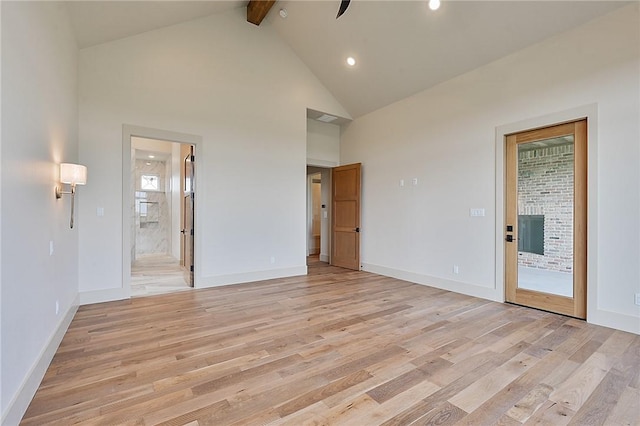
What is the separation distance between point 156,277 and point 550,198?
260 inches

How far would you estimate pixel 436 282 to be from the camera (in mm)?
5012

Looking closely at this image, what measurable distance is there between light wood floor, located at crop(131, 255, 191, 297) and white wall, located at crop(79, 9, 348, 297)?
21.8 inches

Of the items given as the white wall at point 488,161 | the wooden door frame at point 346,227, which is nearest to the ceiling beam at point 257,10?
the white wall at point 488,161

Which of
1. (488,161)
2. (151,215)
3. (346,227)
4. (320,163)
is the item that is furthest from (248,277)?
(151,215)

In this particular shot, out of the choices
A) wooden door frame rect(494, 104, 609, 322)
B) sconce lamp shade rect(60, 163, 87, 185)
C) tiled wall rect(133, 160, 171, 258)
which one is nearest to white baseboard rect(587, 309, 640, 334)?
wooden door frame rect(494, 104, 609, 322)

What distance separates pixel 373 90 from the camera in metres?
5.73

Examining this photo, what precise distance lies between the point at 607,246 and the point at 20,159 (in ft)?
17.1

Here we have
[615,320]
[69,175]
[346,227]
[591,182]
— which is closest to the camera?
[69,175]

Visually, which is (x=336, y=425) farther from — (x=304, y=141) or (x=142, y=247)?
(x=142, y=247)

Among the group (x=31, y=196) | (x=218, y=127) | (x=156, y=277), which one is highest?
(x=218, y=127)

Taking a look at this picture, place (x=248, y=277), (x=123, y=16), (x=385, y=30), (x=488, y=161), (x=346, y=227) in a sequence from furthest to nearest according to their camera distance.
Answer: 1. (x=346, y=227)
2. (x=248, y=277)
3. (x=385, y=30)
4. (x=488, y=161)
5. (x=123, y=16)

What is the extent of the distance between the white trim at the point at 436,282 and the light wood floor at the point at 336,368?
432 millimetres

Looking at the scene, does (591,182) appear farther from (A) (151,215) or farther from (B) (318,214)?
(A) (151,215)

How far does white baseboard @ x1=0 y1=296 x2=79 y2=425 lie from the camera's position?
65.2 inches
